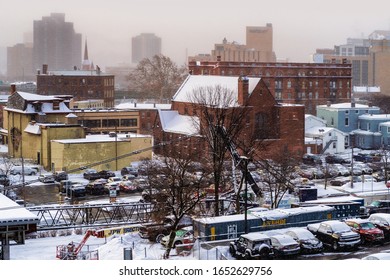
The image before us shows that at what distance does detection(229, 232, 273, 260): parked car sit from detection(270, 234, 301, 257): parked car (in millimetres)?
35

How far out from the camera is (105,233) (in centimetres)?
545

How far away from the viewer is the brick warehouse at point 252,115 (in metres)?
10.6

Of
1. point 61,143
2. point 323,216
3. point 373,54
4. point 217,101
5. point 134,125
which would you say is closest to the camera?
point 323,216

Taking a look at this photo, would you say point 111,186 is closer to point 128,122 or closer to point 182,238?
point 182,238

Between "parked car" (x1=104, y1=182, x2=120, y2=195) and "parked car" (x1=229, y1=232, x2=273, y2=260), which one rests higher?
"parked car" (x1=229, y1=232, x2=273, y2=260)

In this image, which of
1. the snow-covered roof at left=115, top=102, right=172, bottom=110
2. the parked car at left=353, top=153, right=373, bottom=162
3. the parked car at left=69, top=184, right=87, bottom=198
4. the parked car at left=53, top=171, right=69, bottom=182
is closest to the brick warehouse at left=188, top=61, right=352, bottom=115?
the parked car at left=353, top=153, right=373, bottom=162

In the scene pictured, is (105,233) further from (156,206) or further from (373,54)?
(373,54)

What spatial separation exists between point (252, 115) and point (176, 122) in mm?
1450

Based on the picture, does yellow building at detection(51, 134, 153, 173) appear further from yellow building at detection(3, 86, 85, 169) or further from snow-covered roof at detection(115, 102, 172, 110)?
snow-covered roof at detection(115, 102, 172, 110)

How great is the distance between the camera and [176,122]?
39.1ft

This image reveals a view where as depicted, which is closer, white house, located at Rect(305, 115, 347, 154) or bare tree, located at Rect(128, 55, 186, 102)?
white house, located at Rect(305, 115, 347, 154)

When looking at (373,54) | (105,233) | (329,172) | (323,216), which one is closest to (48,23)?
(105,233)

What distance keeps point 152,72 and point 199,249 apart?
8563 millimetres

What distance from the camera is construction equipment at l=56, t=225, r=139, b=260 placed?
4.52 m
